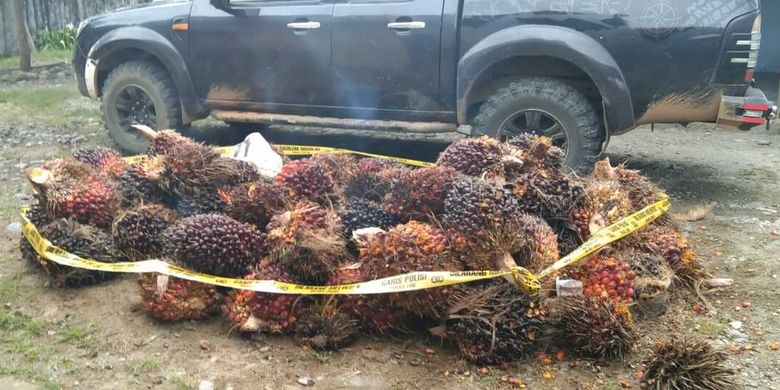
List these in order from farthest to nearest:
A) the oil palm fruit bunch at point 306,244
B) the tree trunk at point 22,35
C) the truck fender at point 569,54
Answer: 1. the tree trunk at point 22,35
2. the truck fender at point 569,54
3. the oil palm fruit bunch at point 306,244

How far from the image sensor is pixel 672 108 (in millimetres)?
5480

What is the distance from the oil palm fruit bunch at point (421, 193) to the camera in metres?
3.55

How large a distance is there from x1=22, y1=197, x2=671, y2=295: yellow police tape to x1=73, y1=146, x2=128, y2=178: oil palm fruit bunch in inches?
26.9

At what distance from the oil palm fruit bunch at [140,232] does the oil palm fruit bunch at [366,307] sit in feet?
3.90

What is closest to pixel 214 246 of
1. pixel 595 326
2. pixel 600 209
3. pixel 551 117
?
pixel 595 326

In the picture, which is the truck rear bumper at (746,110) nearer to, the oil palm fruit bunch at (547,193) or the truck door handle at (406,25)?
the oil palm fruit bunch at (547,193)

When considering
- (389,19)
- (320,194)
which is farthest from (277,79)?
(320,194)

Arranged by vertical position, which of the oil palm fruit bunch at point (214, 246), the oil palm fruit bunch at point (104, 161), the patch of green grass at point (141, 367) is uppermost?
the oil palm fruit bunch at point (104, 161)

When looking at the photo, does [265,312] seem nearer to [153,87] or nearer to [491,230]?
[491,230]

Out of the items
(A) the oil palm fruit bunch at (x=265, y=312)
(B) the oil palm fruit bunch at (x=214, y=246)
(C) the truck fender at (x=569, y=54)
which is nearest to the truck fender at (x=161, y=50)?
(C) the truck fender at (x=569, y=54)

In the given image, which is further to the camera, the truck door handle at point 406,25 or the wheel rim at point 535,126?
the truck door handle at point 406,25

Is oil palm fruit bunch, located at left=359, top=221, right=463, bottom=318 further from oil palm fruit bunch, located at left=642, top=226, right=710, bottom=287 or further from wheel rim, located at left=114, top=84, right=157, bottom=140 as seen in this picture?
wheel rim, located at left=114, top=84, right=157, bottom=140

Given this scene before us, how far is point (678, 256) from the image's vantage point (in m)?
3.79

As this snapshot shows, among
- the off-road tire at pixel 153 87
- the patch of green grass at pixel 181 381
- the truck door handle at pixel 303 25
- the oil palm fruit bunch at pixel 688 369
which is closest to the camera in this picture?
the oil palm fruit bunch at pixel 688 369
